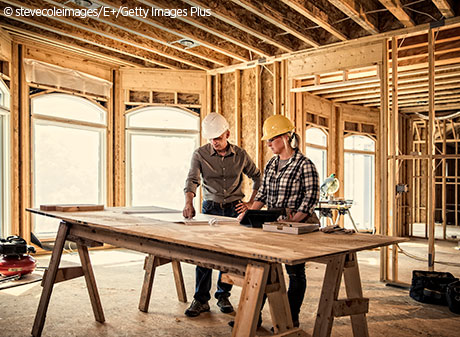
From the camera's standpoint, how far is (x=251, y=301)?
187 cm

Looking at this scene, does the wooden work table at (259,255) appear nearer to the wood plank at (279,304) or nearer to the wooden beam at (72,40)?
the wood plank at (279,304)

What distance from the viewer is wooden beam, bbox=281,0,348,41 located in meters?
4.67

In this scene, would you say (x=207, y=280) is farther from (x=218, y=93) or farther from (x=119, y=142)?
(x=218, y=93)

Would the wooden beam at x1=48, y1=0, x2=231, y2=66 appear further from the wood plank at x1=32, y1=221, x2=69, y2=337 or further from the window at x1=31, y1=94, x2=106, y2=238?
the wood plank at x1=32, y1=221, x2=69, y2=337

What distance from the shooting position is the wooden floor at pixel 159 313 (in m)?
3.39

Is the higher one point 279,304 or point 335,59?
point 335,59

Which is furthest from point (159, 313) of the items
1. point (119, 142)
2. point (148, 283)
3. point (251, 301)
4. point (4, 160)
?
point (119, 142)

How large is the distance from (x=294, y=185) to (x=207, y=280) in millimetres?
1292

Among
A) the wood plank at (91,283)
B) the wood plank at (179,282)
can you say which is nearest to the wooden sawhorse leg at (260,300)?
the wood plank at (91,283)

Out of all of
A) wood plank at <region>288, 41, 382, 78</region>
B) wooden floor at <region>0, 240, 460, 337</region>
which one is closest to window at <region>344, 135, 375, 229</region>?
wood plank at <region>288, 41, 382, 78</region>

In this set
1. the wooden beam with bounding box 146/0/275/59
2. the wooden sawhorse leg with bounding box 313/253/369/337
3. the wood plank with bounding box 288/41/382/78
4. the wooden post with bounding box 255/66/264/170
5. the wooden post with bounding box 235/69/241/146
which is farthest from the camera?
the wooden post with bounding box 235/69/241/146

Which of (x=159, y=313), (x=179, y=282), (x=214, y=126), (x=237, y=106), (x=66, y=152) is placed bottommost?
(x=159, y=313)

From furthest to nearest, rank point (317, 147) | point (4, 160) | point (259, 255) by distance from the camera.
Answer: point (317, 147), point (4, 160), point (259, 255)

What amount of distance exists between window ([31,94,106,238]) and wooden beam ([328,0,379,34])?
416 centimetres
